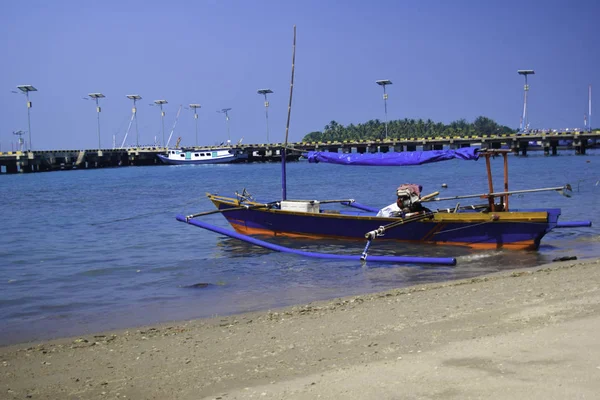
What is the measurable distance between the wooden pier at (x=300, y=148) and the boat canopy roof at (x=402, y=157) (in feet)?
217

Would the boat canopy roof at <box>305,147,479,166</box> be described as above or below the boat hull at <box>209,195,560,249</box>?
above

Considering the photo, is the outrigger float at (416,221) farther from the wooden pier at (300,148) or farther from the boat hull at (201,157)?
the boat hull at (201,157)

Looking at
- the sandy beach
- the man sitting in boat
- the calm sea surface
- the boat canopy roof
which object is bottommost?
the calm sea surface

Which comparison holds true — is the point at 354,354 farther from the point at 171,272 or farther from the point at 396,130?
the point at 396,130

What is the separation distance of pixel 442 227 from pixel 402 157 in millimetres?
2514

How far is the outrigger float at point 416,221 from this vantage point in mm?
15734

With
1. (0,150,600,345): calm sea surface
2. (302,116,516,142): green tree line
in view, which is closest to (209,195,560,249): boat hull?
(0,150,600,345): calm sea surface

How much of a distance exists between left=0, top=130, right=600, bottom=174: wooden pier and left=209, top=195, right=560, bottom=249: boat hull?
67087mm

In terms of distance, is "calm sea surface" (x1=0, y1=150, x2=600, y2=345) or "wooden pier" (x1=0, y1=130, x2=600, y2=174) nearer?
"calm sea surface" (x1=0, y1=150, x2=600, y2=345)

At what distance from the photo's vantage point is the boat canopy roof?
57.1 feet

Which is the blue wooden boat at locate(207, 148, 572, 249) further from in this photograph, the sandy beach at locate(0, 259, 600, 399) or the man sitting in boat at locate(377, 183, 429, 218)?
the sandy beach at locate(0, 259, 600, 399)

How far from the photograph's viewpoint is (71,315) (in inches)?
447

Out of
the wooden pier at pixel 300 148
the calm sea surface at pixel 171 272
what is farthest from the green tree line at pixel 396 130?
the calm sea surface at pixel 171 272

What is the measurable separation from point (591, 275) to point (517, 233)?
4.69 metres
